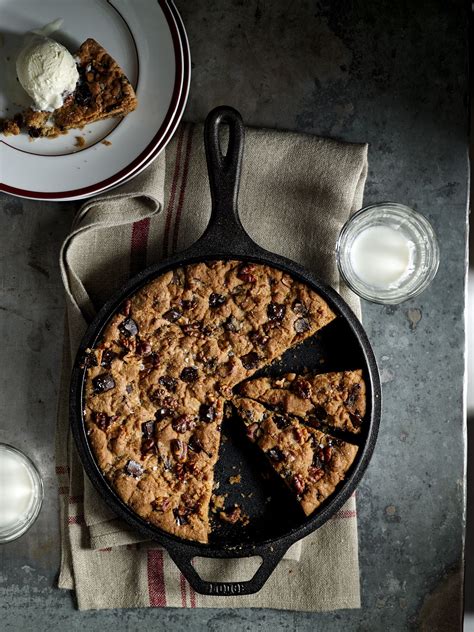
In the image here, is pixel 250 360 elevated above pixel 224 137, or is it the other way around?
pixel 224 137

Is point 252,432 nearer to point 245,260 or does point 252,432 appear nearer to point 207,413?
point 207,413

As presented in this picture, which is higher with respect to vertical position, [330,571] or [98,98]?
[98,98]

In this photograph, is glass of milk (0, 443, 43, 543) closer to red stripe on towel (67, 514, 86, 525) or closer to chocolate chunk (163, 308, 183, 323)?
red stripe on towel (67, 514, 86, 525)

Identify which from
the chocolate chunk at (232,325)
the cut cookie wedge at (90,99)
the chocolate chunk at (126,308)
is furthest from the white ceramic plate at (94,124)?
the chocolate chunk at (232,325)

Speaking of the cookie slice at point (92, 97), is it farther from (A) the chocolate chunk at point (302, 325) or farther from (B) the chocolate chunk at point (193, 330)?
(A) the chocolate chunk at point (302, 325)

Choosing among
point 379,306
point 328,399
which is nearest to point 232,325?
point 328,399

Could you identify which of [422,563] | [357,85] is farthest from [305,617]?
[357,85]

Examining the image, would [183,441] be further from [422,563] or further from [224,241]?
[422,563]
